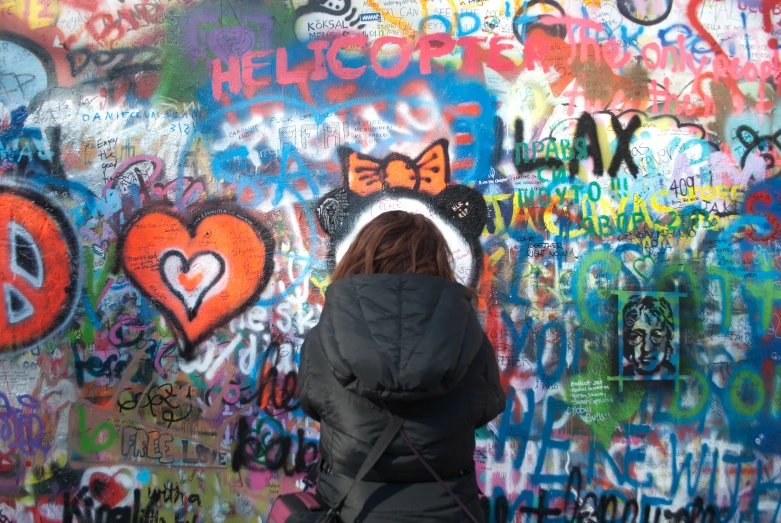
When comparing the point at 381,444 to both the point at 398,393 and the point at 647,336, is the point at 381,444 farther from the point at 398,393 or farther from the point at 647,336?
the point at 647,336

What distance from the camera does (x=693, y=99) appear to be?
164 inches

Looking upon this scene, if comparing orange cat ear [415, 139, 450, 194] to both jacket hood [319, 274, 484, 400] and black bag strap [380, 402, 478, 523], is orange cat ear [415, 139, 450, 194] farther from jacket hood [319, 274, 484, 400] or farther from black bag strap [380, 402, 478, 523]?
black bag strap [380, 402, 478, 523]

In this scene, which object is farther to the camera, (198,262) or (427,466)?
(198,262)

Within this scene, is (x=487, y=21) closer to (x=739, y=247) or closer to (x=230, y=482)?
(x=739, y=247)

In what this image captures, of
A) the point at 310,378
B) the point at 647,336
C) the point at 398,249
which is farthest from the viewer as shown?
the point at 647,336

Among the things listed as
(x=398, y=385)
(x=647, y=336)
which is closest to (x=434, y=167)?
(x=647, y=336)

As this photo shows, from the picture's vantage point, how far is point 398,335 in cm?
198

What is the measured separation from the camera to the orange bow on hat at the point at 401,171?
13.5 ft

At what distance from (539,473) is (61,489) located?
3.14 meters

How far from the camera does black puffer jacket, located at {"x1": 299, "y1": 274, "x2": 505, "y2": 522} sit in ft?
6.44

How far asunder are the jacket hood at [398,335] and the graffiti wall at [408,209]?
6.56ft

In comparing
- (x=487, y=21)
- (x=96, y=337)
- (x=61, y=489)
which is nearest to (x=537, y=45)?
(x=487, y=21)

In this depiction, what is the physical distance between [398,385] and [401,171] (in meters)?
2.38

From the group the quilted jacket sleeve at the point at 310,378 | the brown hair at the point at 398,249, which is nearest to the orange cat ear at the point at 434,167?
the brown hair at the point at 398,249
